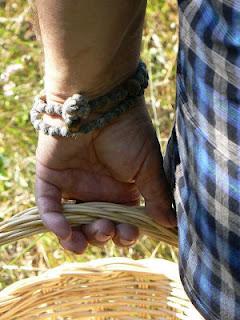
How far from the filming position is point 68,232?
0.90 metres

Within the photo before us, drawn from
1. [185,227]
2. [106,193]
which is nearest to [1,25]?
[106,193]

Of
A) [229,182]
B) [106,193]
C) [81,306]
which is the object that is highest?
[229,182]

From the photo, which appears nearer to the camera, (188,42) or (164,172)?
(188,42)

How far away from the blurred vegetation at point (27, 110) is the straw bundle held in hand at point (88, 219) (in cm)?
45

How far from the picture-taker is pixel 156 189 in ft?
2.97

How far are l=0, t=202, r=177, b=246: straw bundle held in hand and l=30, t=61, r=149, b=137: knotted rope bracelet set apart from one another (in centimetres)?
9

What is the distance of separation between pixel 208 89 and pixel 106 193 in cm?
28

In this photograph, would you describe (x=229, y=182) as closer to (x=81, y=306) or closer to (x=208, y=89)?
(x=208, y=89)

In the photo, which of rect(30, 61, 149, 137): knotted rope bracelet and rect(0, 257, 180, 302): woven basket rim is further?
rect(0, 257, 180, 302): woven basket rim

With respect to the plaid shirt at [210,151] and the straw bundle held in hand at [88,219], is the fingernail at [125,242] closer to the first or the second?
the straw bundle held in hand at [88,219]

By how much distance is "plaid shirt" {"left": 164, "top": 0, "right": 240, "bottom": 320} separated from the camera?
26.8 inches

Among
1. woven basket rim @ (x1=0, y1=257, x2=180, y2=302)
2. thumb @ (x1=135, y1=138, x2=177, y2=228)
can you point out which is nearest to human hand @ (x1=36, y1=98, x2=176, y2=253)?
thumb @ (x1=135, y1=138, x2=177, y2=228)

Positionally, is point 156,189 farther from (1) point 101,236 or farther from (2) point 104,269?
(2) point 104,269

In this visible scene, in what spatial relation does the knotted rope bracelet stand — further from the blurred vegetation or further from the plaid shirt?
the blurred vegetation
